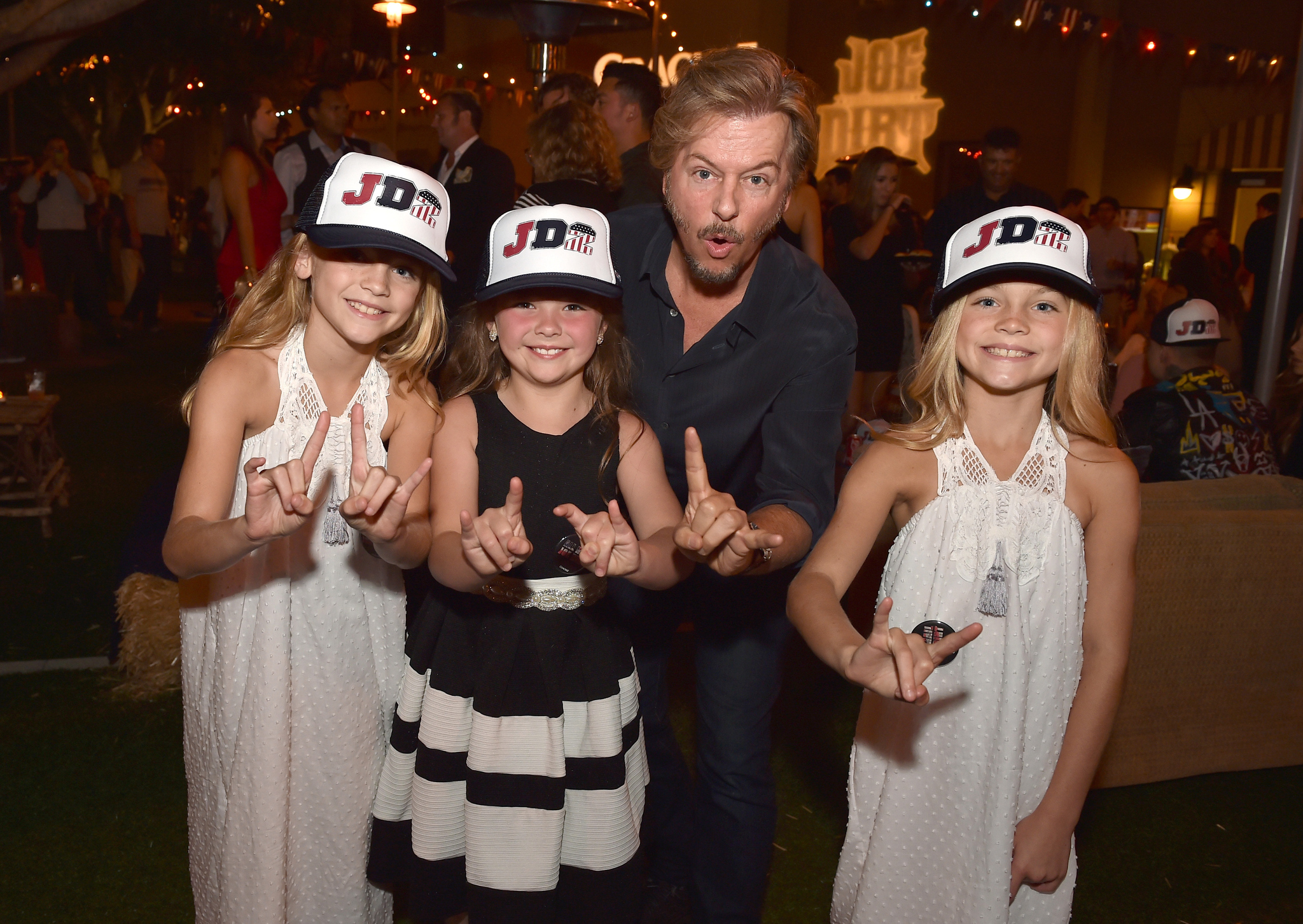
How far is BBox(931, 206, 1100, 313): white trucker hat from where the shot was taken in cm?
194

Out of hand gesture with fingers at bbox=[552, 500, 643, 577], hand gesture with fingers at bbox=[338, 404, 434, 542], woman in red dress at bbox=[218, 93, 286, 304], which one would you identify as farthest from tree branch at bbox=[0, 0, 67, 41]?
hand gesture with fingers at bbox=[552, 500, 643, 577]

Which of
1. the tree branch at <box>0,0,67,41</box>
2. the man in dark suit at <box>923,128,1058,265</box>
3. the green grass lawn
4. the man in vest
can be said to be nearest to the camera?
the green grass lawn

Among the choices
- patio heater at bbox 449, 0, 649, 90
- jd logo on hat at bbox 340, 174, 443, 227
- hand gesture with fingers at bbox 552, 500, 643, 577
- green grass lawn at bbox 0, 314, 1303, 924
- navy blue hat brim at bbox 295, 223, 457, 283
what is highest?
patio heater at bbox 449, 0, 649, 90

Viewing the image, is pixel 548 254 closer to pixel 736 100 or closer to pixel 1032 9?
pixel 736 100

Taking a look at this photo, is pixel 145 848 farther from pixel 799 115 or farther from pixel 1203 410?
pixel 1203 410

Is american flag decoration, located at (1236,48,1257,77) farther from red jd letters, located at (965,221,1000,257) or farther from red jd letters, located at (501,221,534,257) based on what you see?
red jd letters, located at (501,221,534,257)

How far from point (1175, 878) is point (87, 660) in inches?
147

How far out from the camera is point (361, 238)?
206cm

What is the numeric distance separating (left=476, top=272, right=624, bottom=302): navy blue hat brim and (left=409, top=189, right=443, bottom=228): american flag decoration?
0.58ft

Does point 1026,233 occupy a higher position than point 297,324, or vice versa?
point 1026,233

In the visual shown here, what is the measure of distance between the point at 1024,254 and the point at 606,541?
94 cm

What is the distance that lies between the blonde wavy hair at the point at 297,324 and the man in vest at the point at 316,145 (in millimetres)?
3351

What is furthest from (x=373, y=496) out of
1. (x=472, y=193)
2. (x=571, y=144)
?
(x=472, y=193)

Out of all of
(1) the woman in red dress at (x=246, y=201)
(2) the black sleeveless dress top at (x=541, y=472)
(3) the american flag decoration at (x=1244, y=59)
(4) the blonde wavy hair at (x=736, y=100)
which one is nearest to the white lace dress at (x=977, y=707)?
(2) the black sleeveless dress top at (x=541, y=472)
